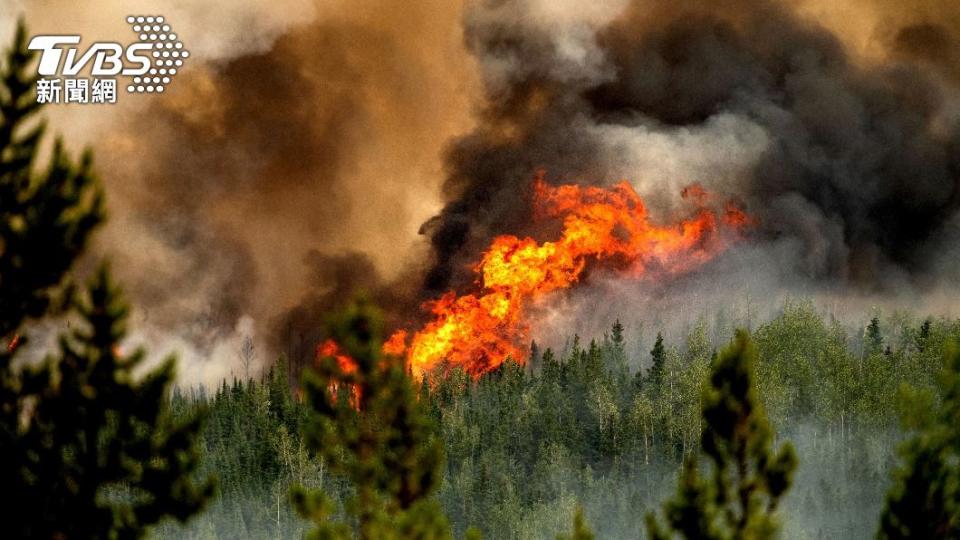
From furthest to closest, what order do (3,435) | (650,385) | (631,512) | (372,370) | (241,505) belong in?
1. (650,385)
2. (241,505)
3. (631,512)
4. (372,370)
5. (3,435)

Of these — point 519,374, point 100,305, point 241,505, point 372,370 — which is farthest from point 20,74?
point 519,374

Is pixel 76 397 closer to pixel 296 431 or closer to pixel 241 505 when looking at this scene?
pixel 241 505

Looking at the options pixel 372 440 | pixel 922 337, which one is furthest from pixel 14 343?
pixel 922 337

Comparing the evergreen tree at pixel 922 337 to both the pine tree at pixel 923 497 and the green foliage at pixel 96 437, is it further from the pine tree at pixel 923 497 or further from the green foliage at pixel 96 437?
the green foliage at pixel 96 437

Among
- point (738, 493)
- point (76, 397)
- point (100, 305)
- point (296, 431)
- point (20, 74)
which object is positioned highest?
point (296, 431)

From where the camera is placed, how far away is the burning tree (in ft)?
72.1

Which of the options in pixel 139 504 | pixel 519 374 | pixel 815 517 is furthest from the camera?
pixel 519 374

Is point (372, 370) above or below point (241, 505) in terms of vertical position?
below

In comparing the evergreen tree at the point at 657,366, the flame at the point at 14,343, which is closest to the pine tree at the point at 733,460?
the flame at the point at 14,343

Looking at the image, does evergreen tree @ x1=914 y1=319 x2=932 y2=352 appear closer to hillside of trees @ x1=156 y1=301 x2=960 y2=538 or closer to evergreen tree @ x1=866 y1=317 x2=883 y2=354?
hillside of trees @ x1=156 y1=301 x2=960 y2=538

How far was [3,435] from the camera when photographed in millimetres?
21500

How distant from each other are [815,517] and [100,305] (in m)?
115

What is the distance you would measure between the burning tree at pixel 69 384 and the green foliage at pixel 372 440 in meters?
5.28

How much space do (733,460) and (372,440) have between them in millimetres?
9903
